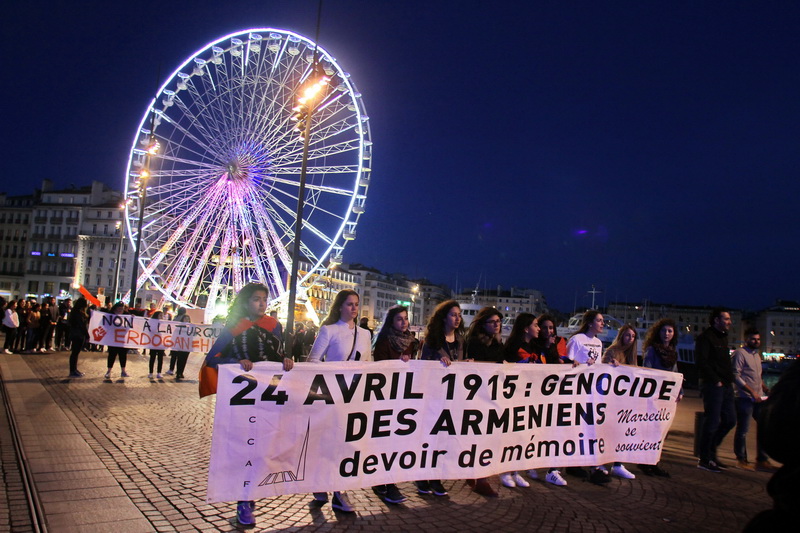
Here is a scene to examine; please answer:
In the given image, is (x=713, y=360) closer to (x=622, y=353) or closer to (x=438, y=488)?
(x=622, y=353)

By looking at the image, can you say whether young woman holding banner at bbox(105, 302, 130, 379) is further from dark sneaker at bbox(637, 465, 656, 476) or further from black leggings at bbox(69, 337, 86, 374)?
dark sneaker at bbox(637, 465, 656, 476)

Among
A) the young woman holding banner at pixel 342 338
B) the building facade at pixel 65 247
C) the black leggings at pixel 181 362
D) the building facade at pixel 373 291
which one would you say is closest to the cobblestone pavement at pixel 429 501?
the young woman holding banner at pixel 342 338

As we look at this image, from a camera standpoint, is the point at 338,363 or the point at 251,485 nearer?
the point at 251,485

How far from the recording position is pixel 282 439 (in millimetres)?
5160

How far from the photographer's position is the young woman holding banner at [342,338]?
599 cm

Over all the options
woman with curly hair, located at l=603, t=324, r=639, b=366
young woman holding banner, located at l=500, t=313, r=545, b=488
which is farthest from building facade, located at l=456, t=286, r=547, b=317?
young woman holding banner, located at l=500, t=313, r=545, b=488

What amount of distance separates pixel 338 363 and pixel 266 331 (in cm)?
77

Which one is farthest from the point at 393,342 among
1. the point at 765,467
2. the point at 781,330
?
the point at 781,330

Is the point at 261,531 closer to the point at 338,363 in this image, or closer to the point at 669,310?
the point at 338,363

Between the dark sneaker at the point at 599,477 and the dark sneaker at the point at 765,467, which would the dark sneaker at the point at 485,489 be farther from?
the dark sneaker at the point at 765,467

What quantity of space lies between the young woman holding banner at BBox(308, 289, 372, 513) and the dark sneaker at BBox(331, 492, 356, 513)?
164 millimetres

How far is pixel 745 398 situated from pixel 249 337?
24.2ft

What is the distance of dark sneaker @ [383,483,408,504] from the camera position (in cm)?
591

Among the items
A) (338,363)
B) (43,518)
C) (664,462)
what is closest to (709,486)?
(664,462)
